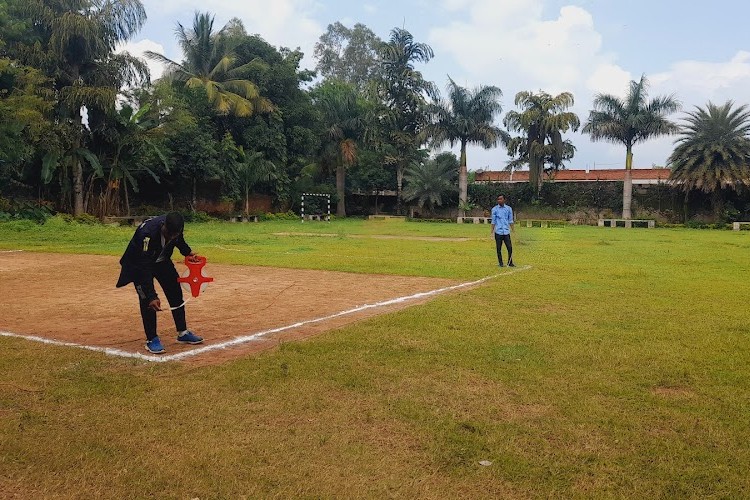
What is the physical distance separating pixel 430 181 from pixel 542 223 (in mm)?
8233

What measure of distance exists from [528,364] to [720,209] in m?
37.2

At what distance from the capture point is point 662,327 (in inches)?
273

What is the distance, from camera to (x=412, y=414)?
421cm

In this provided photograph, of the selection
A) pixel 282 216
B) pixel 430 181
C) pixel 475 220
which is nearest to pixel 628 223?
pixel 475 220

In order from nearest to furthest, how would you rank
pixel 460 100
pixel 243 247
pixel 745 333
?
pixel 745 333
pixel 243 247
pixel 460 100

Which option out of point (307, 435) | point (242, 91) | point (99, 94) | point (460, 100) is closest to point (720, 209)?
point (460, 100)

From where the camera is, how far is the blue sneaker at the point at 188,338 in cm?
622

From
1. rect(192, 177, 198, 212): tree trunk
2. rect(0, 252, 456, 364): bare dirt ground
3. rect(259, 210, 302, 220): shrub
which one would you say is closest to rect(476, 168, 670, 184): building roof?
rect(259, 210, 302, 220): shrub

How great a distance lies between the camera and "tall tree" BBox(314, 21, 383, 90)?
5569 centimetres

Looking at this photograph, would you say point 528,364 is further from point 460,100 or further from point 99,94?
point 460,100

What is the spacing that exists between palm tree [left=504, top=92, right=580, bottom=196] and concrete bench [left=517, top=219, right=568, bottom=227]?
116 inches

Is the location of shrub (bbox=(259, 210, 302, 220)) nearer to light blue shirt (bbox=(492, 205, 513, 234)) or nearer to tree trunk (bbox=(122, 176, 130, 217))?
tree trunk (bbox=(122, 176, 130, 217))

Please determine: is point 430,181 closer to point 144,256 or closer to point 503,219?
point 503,219

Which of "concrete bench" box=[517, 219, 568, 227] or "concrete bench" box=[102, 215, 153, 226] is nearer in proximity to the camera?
"concrete bench" box=[102, 215, 153, 226]
